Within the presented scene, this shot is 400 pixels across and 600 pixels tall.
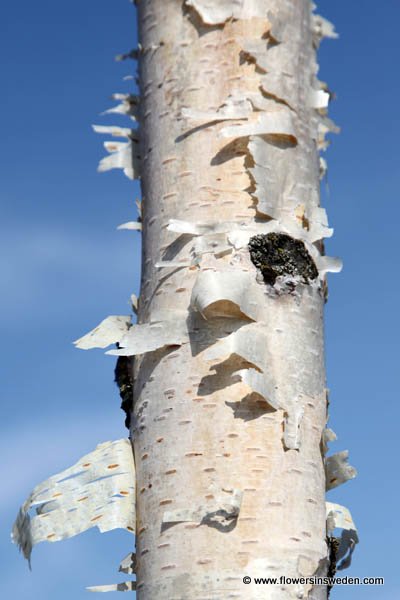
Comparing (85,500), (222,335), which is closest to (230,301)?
(222,335)

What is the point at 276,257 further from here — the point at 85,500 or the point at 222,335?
the point at 85,500

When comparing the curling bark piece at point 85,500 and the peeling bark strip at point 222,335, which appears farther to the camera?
the curling bark piece at point 85,500

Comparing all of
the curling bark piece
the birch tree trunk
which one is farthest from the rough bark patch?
the curling bark piece

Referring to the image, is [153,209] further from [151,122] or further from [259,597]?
[259,597]

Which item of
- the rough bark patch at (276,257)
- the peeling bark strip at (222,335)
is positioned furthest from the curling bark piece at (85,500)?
the rough bark patch at (276,257)

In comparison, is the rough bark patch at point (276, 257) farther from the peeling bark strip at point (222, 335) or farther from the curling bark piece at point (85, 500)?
the curling bark piece at point (85, 500)

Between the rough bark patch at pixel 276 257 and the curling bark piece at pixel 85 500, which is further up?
the rough bark patch at pixel 276 257

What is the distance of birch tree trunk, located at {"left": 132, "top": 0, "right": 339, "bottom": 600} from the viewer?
3074 mm

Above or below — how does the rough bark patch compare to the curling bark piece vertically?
above

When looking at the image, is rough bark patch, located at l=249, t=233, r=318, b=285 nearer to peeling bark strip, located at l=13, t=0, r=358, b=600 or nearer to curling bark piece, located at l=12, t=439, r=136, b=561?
peeling bark strip, located at l=13, t=0, r=358, b=600

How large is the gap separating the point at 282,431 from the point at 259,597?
0.50 metres

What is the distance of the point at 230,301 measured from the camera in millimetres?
3254

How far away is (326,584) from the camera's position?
319 centimetres

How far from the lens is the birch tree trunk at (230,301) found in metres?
3.07
